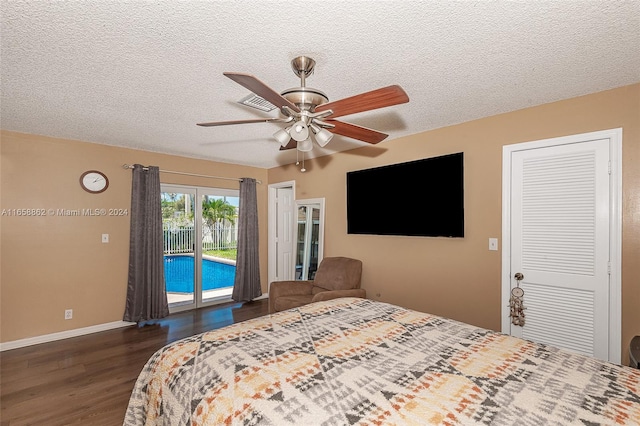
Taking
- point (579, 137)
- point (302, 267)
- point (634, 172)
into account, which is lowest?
point (302, 267)

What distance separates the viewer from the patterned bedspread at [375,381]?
108cm

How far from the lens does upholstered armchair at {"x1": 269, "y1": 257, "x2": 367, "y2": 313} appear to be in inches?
144

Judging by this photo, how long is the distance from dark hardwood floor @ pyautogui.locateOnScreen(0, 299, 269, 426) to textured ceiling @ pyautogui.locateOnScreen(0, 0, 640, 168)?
2.39 metres

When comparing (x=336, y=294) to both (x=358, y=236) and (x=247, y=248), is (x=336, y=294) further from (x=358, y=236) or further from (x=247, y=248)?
(x=247, y=248)

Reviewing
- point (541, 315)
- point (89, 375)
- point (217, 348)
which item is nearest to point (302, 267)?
point (89, 375)

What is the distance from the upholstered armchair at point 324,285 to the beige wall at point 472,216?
9.7 inches

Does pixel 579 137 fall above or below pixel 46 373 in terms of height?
above

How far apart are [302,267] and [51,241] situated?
3.48 m

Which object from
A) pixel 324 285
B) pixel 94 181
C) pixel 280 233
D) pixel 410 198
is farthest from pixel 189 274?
pixel 410 198

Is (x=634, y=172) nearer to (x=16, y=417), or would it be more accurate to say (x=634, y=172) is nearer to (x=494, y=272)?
(x=494, y=272)

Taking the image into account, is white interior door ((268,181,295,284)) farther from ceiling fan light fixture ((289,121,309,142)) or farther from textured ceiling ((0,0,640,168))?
ceiling fan light fixture ((289,121,309,142))

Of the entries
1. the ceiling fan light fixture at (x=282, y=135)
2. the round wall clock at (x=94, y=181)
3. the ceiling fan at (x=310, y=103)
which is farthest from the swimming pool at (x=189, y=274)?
the ceiling fan at (x=310, y=103)

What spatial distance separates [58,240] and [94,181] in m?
0.81

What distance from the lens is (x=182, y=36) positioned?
5.46 feet
